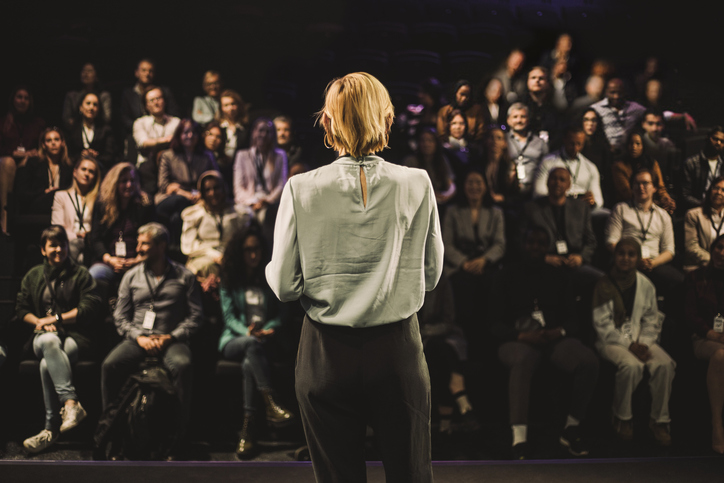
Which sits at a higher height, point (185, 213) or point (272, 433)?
point (185, 213)

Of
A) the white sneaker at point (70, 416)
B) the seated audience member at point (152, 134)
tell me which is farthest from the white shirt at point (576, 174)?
the white sneaker at point (70, 416)

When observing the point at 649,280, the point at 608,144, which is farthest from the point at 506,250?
the point at 608,144

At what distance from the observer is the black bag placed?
3236 millimetres

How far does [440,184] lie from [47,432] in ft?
9.61

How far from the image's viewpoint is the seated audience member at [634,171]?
169 inches

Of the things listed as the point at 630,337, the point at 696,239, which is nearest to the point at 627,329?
the point at 630,337

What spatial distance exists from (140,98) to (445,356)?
2887 millimetres

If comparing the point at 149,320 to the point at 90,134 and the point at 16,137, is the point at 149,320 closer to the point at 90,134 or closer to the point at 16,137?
the point at 90,134

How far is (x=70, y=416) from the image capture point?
3377mm

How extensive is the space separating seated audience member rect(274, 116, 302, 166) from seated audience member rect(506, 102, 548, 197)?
1.59 metres

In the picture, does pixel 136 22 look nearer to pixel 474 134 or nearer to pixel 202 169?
pixel 202 169

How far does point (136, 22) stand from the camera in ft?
14.2

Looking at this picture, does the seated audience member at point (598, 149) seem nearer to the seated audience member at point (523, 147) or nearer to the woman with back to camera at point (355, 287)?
the seated audience member at point (523, 147)

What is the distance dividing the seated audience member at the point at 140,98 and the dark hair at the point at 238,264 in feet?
4.13
